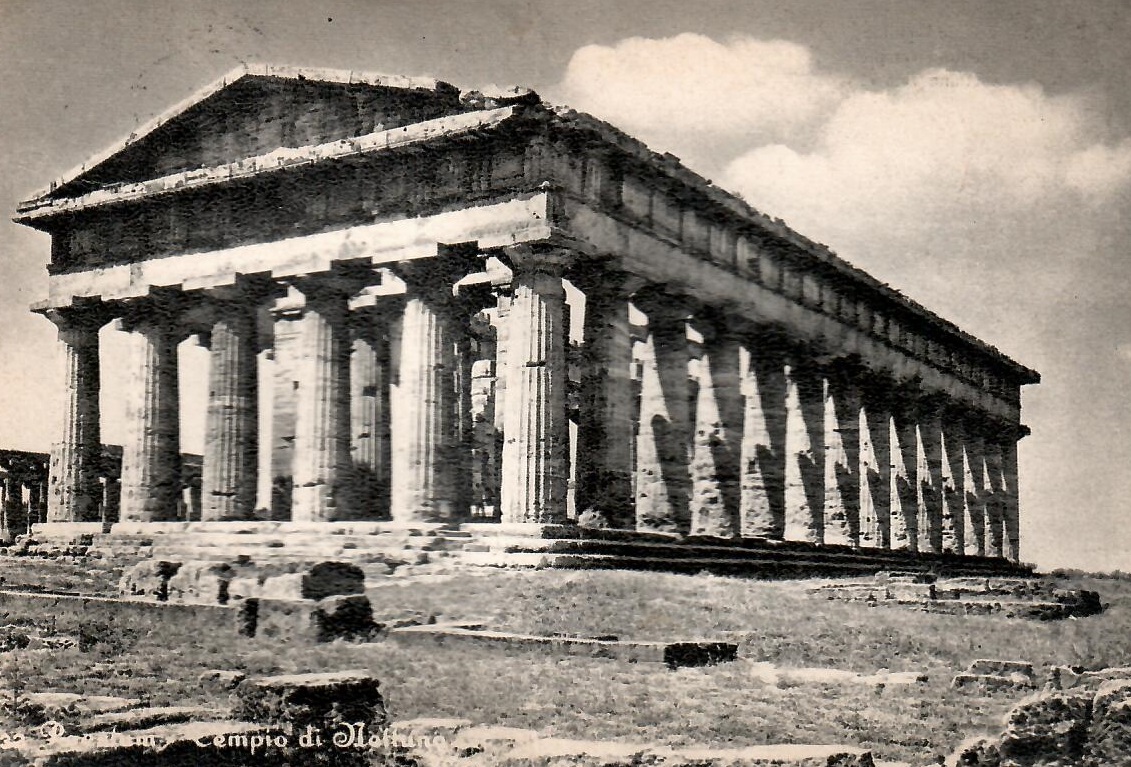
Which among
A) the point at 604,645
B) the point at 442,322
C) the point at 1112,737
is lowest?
the point at 1112,737

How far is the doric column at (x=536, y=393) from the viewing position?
22750mm

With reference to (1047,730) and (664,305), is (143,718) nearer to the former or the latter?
(1047,730)

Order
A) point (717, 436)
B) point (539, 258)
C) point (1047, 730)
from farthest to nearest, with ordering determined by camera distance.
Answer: point (717, 436) < point (539, 258) < point (1047, 730)

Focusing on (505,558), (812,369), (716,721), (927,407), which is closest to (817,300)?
(812,369)

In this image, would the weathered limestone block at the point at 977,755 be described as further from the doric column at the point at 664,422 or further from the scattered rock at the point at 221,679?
the doric column at the point at 664,422

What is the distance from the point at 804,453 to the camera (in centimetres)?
3388

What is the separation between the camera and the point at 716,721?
10789 millimetres

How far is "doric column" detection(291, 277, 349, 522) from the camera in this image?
26.2 metres

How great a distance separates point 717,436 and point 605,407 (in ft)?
18.1

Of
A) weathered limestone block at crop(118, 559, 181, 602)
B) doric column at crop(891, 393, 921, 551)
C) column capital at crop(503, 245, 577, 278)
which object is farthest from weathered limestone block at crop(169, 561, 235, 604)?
doric column at crop(891, 393, 921, 551)

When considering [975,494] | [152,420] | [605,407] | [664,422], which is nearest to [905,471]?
[975,494]

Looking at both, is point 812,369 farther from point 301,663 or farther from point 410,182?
point 301,663

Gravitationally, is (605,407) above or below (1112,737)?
above

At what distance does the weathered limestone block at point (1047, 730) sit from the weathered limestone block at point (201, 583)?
39.3 feet
